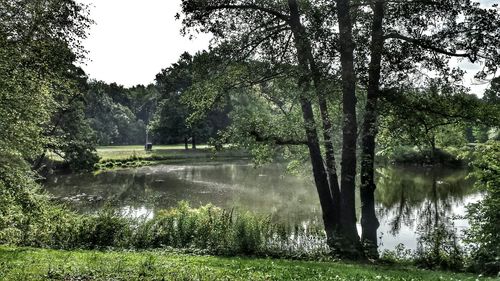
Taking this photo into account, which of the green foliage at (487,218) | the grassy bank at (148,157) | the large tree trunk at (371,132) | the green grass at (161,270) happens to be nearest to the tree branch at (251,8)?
the large tree trunk at (371,132)

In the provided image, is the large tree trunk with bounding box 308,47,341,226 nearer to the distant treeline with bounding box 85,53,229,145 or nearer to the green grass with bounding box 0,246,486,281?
the green grass with bounding box 0,246,486,281

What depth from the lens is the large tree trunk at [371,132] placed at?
12320 millimetres

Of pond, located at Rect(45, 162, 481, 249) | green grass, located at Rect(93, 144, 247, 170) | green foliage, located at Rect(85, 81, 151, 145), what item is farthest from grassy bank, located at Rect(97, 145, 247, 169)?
green foliage, located at Rect(85, 81, 151, 145)

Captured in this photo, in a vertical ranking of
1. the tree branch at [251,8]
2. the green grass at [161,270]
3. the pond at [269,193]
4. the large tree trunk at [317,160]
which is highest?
the tree branch at [251,8]

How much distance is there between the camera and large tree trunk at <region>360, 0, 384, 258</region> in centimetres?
1232

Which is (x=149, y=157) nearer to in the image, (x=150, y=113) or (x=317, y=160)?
(x=317, y=160)

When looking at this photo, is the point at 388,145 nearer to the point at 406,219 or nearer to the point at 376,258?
the point at 376,258

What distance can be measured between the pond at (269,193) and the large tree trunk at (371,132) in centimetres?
373

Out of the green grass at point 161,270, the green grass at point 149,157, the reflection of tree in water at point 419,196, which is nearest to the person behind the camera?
the green grass at point 161,270

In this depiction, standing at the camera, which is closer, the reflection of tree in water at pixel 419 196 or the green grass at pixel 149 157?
the reflection of tree in water at pixel 419 196

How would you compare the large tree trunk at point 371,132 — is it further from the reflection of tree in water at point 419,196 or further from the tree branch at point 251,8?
the reflection of tree in water at point 419,196

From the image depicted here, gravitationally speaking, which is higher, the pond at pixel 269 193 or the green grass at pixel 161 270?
the green grass at pixel 161 270

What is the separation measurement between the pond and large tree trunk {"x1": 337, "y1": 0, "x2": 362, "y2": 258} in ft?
13.8

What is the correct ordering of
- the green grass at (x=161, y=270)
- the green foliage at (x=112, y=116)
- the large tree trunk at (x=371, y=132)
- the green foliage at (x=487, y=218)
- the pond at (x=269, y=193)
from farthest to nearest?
the green foliage at (x=112, y=116) < the pond at (x=269, y=193) < the large tree trunk at (x=371, y=132) < the green foliage at (x=487, y=218) < the green grass at (x=161, y=270)
